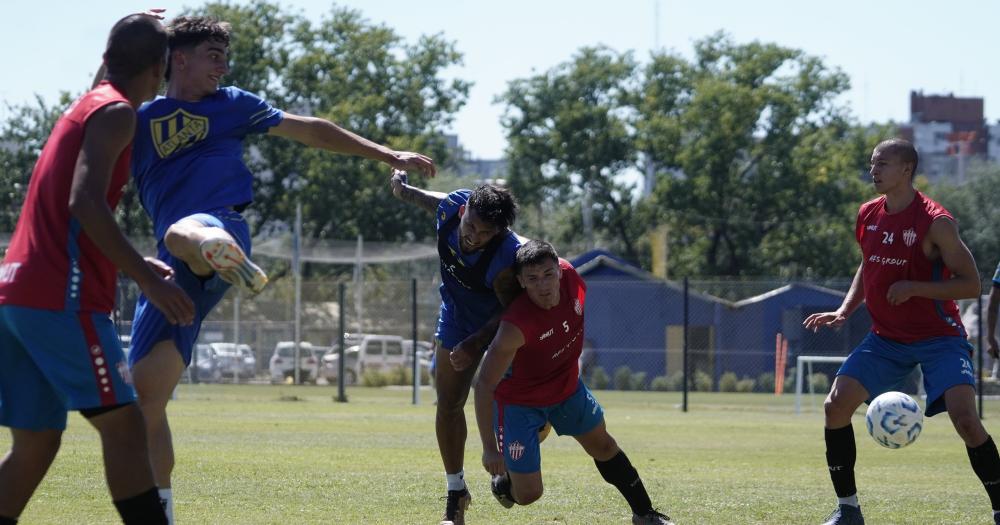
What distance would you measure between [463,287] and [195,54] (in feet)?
6.55

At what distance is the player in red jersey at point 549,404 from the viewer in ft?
23.5

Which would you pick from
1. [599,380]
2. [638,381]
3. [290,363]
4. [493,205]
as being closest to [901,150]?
[493,205]

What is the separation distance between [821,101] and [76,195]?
57.5 m

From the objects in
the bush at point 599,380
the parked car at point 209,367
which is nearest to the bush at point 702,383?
the bush at point 599,380

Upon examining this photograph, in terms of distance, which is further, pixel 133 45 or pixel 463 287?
pixel 463 287

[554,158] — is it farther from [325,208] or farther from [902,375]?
[902,375]

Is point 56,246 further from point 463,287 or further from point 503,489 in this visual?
point 503,489

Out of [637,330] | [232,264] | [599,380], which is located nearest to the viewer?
[232,264]

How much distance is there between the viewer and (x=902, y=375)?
7.89 m

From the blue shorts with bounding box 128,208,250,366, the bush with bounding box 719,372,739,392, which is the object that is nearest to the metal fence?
the bush with bounding box 719,372,739,392

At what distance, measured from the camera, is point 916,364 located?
25.6 ft

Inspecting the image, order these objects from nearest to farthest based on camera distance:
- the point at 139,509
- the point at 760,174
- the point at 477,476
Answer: the point at 139,509
the point at 477,476
the point at 760,174

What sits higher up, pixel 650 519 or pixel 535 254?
pixel 535 254

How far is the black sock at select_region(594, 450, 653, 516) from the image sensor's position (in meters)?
7.29
